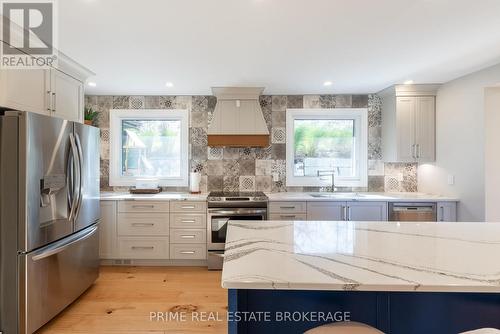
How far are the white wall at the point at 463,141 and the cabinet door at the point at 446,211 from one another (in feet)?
0.21

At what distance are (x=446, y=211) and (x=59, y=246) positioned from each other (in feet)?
13.2

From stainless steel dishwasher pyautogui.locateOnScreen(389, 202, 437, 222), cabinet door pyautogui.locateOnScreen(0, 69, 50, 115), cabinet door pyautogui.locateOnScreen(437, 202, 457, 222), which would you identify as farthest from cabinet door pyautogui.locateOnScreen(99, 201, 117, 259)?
cabinet door pyautogui.locateOnScreen(437, 202, 457, 222)

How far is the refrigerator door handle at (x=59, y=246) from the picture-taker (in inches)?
76.7

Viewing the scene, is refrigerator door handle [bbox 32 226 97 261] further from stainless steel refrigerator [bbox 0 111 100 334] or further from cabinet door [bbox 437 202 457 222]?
cabinet door [bbox 437 202 457 222]

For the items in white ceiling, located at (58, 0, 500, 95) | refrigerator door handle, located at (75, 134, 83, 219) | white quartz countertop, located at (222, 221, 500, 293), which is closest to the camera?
white quartz countertop, located at (222, 221, 500, 293)

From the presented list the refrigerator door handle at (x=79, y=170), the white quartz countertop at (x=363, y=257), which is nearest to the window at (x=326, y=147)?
the white quartz countertop at (x=363, y=257)

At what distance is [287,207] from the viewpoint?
3.34m

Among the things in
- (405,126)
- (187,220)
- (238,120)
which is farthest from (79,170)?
(405,126)

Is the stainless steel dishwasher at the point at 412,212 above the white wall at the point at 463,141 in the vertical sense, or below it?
below

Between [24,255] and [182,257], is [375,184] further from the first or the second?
[24,255]

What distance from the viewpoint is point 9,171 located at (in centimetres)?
183

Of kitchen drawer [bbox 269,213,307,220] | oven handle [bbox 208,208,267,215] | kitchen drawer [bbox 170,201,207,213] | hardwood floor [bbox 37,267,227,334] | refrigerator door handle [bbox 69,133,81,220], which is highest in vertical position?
refrigerator door handle [bbox 69,133,81,220]

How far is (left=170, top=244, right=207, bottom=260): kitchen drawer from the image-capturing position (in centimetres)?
334

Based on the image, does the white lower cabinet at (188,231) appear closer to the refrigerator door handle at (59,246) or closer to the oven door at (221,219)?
the oven door at (221,219)
